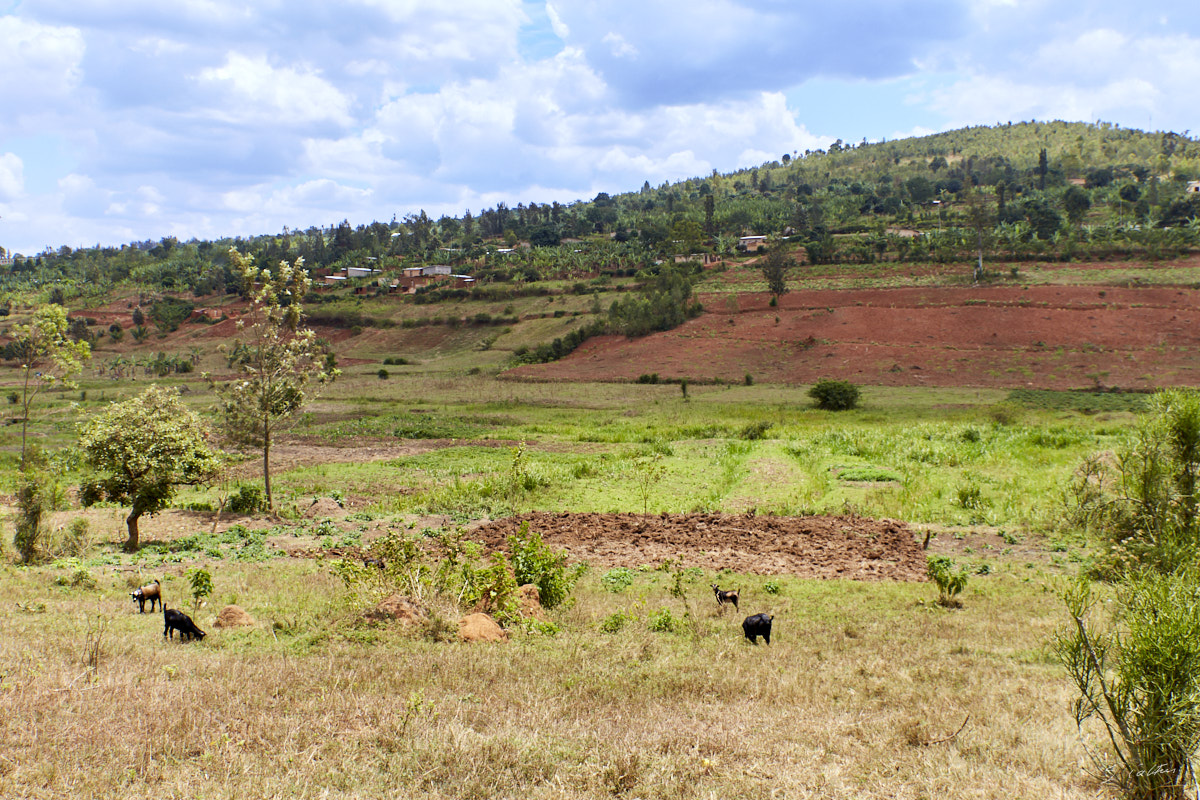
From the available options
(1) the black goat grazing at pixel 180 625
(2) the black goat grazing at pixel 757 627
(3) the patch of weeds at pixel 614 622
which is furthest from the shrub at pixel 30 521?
(2) the black goat grazing at pixel 757 627

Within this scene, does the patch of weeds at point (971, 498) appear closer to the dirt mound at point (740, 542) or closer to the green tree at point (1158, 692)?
the dirt mound at point (740, 542)

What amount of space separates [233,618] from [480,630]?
276 centimetres

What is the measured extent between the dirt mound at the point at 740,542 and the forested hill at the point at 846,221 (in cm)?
4940

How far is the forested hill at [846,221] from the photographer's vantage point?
3031 inches

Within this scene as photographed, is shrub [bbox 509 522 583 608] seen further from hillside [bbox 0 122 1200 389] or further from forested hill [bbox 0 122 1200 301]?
forested hill [bbox 0 122 1200 301]

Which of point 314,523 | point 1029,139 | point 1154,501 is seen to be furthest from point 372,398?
point 1029,139

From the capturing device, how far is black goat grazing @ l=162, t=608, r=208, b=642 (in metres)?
7.21

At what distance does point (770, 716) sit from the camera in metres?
5.72

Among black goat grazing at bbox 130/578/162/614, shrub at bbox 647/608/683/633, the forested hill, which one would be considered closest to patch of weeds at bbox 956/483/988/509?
shrub at bbox 647/608/683/633

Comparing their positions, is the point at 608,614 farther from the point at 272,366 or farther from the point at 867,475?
the point at 867,475

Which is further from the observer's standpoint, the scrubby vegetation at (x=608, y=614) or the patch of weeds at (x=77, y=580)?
the patch of weeds at (x=77, y=580)

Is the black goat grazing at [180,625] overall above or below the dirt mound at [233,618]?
above

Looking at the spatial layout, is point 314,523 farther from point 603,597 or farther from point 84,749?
point 84,749

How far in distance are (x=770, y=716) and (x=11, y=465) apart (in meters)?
29.1
